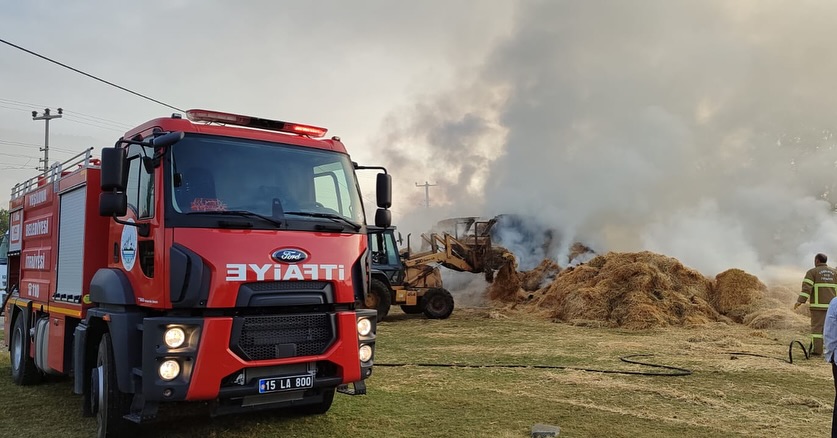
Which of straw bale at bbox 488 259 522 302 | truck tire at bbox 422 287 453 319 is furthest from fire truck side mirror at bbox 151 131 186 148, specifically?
straw bale at bbox 488 259 522 302

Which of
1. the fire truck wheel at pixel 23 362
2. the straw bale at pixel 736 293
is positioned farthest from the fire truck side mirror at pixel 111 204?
the straw bale at pixel 736 293

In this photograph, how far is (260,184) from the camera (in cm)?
524

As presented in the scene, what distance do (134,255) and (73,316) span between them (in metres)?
1.62

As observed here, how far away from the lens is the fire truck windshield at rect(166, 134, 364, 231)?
490 cm

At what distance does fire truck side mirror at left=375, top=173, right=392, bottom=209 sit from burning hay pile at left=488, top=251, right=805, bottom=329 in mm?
10533

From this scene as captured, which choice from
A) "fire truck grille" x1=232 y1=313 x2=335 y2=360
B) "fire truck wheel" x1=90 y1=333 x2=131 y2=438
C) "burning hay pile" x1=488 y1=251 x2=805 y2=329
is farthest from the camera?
"burning hay pile" x1=488 y1=251 x2=805 y2=329

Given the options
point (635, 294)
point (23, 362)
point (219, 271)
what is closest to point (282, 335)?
point (219, 271)

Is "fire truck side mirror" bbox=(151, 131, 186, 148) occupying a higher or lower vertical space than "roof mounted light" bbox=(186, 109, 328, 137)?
lower

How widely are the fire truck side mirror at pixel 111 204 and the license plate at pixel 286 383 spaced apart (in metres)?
1.81

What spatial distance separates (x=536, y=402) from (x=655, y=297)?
394 inches

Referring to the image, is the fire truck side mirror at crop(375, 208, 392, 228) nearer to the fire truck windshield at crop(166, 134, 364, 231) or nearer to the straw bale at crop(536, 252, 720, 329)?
the fire truck windshield at crop(166, 134, 364, 231)

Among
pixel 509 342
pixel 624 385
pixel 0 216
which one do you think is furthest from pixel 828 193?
pixel 0 216

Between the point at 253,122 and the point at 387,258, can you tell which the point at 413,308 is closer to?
the point at 387,258

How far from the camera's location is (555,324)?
15.9 meters
